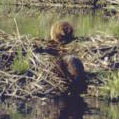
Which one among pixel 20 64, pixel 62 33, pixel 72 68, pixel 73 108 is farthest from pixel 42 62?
pixel 62 33

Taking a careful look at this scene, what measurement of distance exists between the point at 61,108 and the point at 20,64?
124 centimetres

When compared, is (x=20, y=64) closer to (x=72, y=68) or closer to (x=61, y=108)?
(x=72, y=68)

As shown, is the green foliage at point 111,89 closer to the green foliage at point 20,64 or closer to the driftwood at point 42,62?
the driftwood at point 42,62

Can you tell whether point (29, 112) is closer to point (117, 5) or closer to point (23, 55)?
point (23, 55)

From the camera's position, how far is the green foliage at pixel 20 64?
9395 millimetres

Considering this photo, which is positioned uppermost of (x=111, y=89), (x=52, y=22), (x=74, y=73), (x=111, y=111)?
(x=52, y=22)

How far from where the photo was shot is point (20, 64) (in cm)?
944

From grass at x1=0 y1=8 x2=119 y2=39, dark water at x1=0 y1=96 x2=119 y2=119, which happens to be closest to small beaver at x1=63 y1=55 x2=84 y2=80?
dark water at x1=0 y1=96 x2=119 y2=119

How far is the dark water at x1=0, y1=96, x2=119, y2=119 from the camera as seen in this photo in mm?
8133

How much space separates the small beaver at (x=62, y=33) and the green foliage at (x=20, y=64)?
1546 mm

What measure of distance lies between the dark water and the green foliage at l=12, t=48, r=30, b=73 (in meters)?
0.69

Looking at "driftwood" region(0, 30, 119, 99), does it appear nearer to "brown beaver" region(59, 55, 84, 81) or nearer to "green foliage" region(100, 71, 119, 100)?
"brown beaver" region(59, 55, 84, 81)

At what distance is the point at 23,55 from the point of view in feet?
32.8

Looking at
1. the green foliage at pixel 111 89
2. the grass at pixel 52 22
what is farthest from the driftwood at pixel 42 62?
the grass at pixel 52 22
